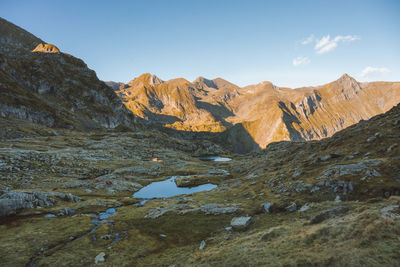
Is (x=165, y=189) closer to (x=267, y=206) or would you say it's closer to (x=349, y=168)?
(x=267, y=206)

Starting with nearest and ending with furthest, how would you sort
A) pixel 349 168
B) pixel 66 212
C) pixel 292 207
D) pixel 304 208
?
pixel 304 208
pixel 292 207
pixel 349 168
pixel 66 212

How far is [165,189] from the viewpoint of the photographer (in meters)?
88.9

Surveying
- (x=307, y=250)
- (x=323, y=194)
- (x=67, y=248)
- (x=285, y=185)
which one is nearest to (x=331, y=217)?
(x=307, y=250)

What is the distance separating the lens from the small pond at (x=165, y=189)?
3140 inches

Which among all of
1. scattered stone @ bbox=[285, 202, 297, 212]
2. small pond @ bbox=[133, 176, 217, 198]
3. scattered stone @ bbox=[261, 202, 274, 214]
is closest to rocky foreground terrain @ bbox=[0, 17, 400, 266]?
scattered stone @ bbox=[285, 202, 297, 212]

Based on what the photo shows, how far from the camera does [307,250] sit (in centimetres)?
1812

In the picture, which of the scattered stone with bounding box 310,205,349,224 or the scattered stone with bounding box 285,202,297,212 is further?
the scattered stone with bounding box 285,202,297,212

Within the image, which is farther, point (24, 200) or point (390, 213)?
point (24, 200)

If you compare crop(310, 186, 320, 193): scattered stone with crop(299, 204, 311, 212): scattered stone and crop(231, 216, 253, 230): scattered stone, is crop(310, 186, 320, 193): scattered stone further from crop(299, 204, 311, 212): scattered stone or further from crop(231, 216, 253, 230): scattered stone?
crop(231, 216, 253, 230): scattered stone

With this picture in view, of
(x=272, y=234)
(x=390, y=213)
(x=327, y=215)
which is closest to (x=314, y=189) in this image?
(x=327, y=215)

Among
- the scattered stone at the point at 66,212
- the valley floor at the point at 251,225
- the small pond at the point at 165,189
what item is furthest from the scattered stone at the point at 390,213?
the small pond at the point at 165,189

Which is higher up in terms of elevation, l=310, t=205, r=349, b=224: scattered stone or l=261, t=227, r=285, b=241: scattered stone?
l=310, t=205, r=349, b=224: scattered stone

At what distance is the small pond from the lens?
79744 millimetres

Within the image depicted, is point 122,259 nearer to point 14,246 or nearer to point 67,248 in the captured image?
point 67,248
